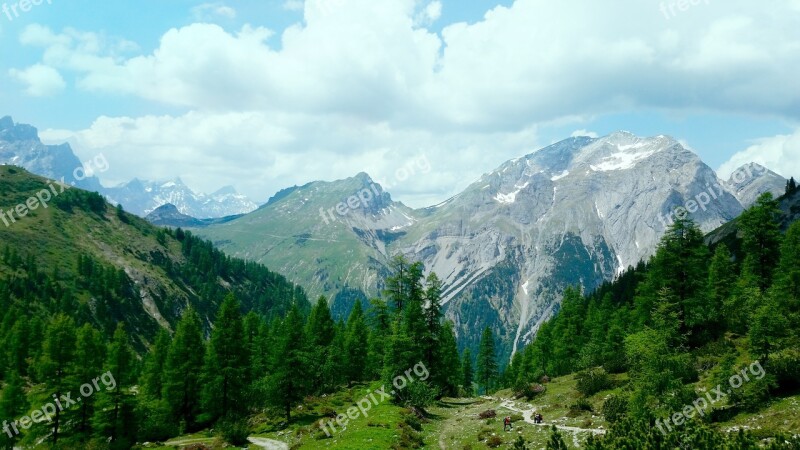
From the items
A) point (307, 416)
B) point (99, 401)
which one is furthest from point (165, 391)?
point (307, 416)

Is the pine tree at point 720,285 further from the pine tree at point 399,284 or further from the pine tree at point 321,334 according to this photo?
the pine tree at point 321,334

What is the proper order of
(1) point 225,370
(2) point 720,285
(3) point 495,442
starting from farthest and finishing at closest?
(2) point 720,285 → (1) point 225,370 → (3) point 495,442

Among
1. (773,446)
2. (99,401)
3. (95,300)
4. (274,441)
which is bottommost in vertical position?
(274,441)

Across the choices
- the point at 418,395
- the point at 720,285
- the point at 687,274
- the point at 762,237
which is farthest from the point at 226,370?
Result: the point at 762,237

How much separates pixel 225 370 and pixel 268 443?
1433 cm

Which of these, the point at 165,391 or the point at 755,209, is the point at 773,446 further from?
the point at 165,391

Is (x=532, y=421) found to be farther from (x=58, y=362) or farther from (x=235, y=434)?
(x=58, y=362)

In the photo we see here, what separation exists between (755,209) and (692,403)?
40.6 meters

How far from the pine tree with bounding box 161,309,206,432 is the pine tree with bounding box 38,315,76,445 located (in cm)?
1180

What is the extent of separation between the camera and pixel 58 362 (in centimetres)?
5162

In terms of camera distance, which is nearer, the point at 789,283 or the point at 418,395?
the point at 789,283

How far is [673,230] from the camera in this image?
54.3 metres

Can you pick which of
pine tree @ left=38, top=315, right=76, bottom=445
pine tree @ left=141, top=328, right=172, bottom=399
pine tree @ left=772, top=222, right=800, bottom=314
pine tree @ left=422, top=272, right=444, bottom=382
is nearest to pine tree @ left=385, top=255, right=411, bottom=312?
pine tree @ left=422, top=272, right=444, bottom=382

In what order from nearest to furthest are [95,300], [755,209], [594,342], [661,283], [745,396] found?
[745,396]
[661,283]
[755,209]
[594,342]
[95,300]
